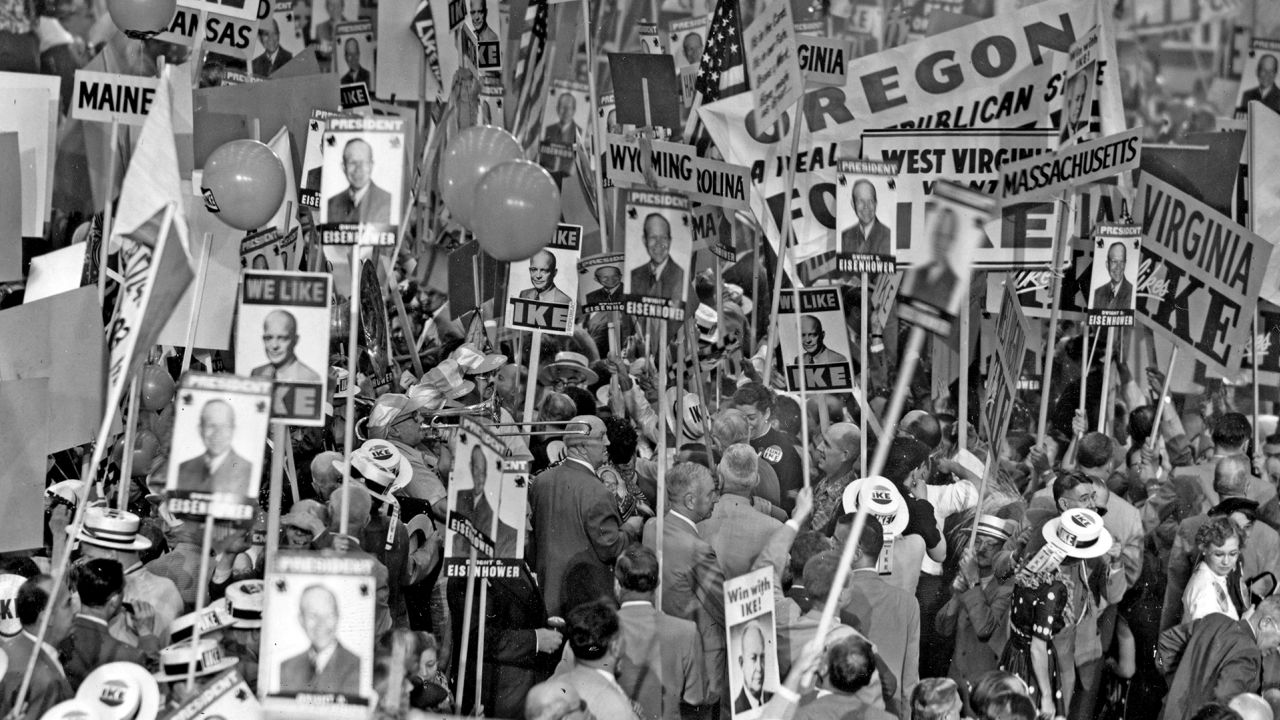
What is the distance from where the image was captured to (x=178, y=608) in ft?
19.2

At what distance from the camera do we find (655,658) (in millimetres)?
5734

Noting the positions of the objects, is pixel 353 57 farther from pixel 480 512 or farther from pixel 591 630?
pixel 591 630

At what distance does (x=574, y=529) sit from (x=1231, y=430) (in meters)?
3.82

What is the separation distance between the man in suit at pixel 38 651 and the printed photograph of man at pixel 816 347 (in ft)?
12.3

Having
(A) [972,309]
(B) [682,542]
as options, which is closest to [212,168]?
(B) [682,542]

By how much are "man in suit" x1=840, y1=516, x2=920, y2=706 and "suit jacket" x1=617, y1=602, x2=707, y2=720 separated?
635 millimetres

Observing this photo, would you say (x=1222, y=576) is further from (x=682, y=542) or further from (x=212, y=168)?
(x=212, y=168)

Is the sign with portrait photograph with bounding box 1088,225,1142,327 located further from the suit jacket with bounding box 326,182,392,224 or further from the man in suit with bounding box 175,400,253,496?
the man in suit with bounding box 175,400,253,496

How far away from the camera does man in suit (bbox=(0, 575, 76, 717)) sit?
500 cm

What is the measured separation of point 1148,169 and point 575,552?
4.62 metres

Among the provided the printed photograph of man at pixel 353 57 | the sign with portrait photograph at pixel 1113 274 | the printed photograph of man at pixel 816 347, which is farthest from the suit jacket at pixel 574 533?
the printed photograph of man at pixel 353 57

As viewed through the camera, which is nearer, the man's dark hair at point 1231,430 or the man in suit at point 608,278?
the man's dark hair at point 1231,430

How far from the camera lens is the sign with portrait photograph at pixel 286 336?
4812 mm

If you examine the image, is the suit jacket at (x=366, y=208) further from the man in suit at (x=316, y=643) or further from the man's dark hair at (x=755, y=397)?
the man's dark hair at (x=755, y=397)
